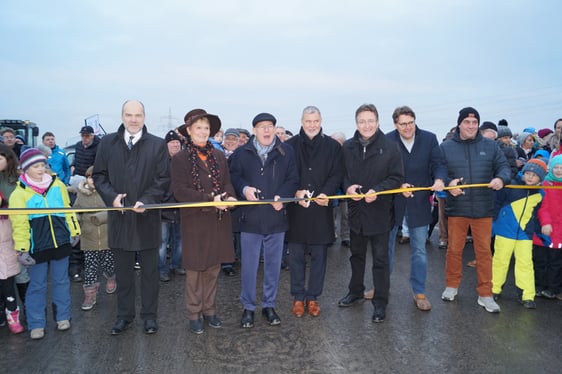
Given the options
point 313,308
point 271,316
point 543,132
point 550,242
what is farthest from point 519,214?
point 543,132

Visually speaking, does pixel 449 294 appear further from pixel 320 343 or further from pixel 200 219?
pixel 200 219

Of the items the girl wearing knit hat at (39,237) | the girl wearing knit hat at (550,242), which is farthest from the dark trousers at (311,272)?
the girl wearing knit hat at (550,242)

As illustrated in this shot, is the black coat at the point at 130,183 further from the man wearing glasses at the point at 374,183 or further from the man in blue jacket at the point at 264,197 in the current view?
the man wearing glasses at the point at 374,183

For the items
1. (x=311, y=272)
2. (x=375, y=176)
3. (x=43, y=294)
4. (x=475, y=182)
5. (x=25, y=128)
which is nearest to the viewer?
(x=43, y=294)

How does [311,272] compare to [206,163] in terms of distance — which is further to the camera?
[311,272]

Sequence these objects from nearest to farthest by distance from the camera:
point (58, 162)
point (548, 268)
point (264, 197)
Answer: point (264, 197)
point (548, 268)
point (58, 162)

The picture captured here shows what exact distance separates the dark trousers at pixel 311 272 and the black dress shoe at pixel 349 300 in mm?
416

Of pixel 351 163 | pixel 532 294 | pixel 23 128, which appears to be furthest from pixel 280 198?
pixel 23 128

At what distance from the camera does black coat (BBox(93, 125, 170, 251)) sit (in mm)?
4402

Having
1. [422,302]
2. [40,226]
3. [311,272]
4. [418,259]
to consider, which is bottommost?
[422,302]

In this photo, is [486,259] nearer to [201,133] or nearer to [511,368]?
[511,368]

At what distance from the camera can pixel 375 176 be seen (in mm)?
4902

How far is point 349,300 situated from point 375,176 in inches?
63.0

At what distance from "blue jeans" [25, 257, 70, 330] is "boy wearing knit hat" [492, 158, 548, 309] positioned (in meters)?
5.23
